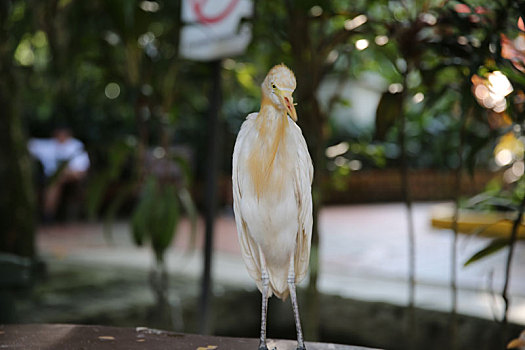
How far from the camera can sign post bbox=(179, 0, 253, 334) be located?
1.90 m

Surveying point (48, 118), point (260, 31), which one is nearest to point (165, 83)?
point (260, 31)

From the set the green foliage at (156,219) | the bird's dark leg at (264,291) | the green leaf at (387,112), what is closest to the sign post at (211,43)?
the green foliage at (156,219)

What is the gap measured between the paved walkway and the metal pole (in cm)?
31

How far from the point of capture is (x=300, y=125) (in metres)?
2.09

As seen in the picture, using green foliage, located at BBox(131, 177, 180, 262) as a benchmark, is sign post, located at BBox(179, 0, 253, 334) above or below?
above

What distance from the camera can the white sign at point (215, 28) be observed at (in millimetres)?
1880

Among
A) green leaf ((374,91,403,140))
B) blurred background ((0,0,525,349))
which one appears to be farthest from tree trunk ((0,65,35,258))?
green leaf ((374,91,403,140))

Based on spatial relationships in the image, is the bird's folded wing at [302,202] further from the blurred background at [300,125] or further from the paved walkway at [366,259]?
the paved walkway at [366,259]

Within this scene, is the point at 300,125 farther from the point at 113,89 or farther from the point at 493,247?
the point at 113,89

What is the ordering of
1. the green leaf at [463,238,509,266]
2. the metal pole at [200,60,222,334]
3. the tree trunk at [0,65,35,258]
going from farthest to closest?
the tree trunk at [0,65,35,258], the metal pole at [200,60,222,334], the green leaf at [463,238,509,266]

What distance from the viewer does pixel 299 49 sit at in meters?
2.04

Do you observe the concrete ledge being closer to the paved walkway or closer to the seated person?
the paved walkway

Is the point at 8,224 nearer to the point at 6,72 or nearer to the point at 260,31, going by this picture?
the point at 6,72

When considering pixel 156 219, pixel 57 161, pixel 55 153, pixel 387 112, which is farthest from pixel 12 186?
pixel 55 153
